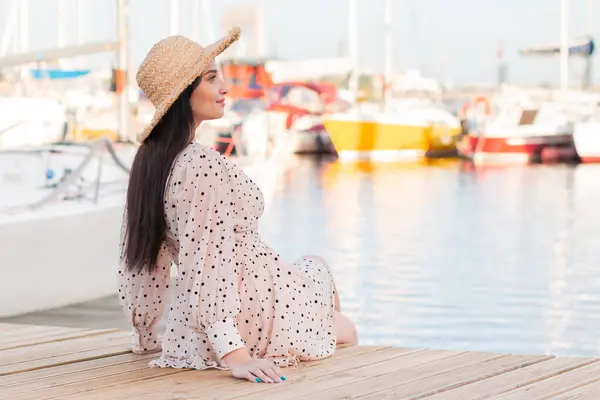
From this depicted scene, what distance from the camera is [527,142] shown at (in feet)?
113

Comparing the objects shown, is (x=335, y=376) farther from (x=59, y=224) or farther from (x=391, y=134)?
(x=391, y=134)

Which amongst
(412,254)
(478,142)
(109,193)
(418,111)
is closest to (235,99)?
(418,111)

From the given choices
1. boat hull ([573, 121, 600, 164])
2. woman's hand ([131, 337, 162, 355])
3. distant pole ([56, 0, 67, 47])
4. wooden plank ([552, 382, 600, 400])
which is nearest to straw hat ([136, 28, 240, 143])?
woman's hand ([131, 337, 162, 355])

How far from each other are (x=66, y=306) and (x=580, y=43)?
37251 mm

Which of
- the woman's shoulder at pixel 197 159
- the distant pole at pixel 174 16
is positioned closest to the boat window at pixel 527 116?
the distant pole at pixel 174 16

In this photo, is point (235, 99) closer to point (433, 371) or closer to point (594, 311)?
point (594, 311)

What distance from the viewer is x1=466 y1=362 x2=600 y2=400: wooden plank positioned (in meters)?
3.62

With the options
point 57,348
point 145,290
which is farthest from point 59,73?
point 145,290

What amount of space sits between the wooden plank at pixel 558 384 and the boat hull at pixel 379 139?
31.5 meters

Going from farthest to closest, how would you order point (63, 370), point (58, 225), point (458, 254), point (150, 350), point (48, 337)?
1. point (458, 254)
2. point (58, 225)
3. point (48, 337)
4. point (150, 350)
5. point (63, 370)

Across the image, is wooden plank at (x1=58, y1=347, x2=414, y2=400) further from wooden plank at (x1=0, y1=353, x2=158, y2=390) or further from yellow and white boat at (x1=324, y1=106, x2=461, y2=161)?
yellow and white boat at (x1=324, y1=106, x2=461, y2=161)

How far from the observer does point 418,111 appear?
3756 centimetres

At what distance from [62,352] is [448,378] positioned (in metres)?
1.39

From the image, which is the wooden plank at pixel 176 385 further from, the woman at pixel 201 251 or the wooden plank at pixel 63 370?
the wooden plank at pixel 63 370
